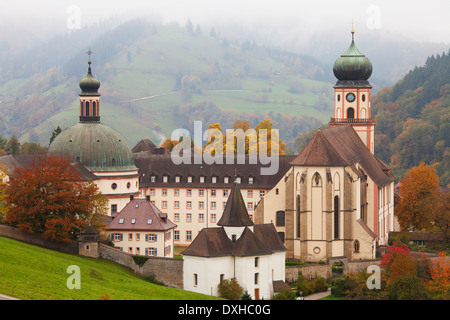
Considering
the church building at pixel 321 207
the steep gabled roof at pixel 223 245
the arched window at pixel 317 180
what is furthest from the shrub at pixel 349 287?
the arched window at pixel 317 180

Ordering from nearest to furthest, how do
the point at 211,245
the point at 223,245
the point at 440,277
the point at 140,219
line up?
1. the point at 211,245
2. the point at 223,245
3. the point at 440,277
4. the point at 140,219

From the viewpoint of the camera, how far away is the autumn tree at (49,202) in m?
81.9

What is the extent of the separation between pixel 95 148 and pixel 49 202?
19.0 meters

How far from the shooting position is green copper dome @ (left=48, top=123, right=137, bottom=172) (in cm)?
10094

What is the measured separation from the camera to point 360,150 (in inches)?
4085

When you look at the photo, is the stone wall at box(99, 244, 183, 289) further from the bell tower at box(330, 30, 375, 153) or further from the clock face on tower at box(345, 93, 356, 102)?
the clock face on tower at box(345, 93, 356, 102)

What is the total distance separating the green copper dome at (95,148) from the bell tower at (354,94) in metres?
22.9

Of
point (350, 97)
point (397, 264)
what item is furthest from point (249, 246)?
point (350, 97)

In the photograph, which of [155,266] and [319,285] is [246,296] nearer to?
[319,285]

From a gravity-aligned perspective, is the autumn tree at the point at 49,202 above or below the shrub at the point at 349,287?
above

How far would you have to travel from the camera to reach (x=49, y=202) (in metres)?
83.1

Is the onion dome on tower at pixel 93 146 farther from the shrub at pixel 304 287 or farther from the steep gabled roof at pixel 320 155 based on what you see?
the shrub at pixel 304 287

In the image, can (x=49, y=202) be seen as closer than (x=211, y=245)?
No
